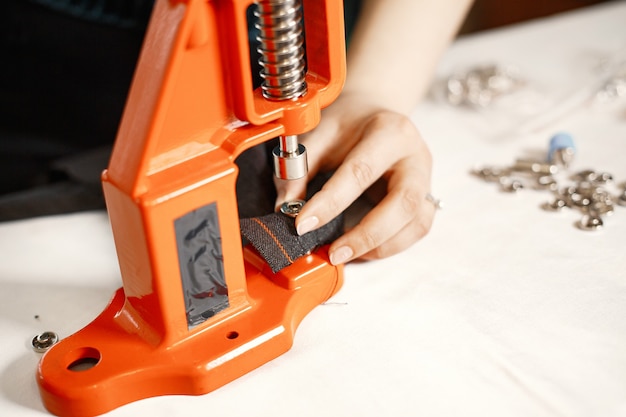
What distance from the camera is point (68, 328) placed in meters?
0.77

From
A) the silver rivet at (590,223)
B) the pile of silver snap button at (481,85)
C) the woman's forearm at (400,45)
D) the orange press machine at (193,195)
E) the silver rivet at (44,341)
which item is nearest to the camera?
the orange press machine at (193,195)

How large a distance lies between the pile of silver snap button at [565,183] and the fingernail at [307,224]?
33cm

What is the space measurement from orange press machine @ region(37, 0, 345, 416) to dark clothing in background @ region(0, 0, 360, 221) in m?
0.35

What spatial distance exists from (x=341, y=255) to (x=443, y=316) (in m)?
0.13

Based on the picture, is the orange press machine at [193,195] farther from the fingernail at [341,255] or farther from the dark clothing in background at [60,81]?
the dark clothing in background at [60,81]

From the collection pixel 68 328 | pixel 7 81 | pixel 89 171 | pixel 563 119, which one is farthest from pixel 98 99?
pixel 563 119

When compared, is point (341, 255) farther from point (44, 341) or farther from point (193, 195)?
point (44, 341)

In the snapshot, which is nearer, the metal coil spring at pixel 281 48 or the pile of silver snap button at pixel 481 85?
the metal coil spring at pixel 281 48

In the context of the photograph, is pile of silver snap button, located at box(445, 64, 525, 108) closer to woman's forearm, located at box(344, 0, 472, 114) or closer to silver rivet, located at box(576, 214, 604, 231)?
woman's forearm, located at box(344, 0, 472, 114)

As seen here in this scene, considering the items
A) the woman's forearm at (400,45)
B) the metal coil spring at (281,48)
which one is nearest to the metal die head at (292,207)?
the metal coil spring at (281,48)

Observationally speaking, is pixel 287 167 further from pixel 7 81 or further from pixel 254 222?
pixel 7 81

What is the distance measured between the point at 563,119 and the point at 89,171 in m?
0.71

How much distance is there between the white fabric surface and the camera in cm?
68

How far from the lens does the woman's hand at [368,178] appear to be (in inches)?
31.5
